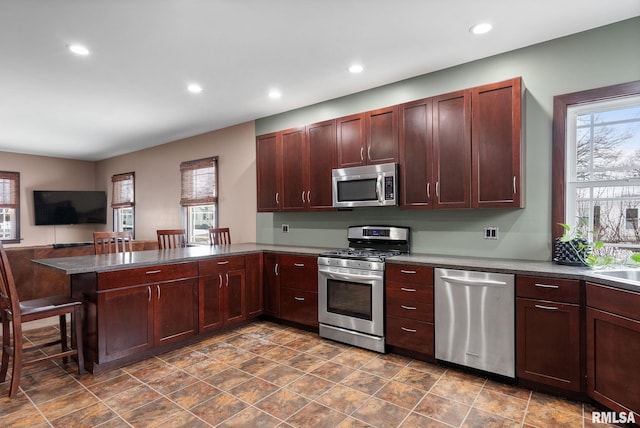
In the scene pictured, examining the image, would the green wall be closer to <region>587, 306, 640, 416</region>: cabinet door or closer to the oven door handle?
the oven door handle

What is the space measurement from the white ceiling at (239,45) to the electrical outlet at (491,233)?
1516 millimetres

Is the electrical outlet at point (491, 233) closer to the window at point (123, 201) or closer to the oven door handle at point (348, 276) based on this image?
the oven door handle at point (348, 276)

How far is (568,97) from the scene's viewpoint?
9.10 feet

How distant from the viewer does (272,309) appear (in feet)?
13.3

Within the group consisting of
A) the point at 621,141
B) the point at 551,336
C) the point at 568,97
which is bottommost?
the point at 551,336

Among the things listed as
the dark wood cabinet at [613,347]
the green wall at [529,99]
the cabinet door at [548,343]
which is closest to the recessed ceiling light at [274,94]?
the green wall at [529,99]

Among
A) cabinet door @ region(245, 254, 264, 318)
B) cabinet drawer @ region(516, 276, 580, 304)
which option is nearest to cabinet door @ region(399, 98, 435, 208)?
cabinet drawer @ region(516, 276, 580, 304)

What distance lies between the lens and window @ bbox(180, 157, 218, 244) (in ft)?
18.5

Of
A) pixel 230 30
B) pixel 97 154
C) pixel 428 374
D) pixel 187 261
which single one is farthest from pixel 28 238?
pixel 428 374

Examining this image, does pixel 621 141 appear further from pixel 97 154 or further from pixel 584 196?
pixel 97 154

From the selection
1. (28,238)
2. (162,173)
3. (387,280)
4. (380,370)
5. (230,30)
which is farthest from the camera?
(28,238)

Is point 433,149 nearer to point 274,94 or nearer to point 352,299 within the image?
point 352,299

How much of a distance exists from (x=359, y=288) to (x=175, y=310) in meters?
1.70

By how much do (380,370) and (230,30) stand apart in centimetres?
285
